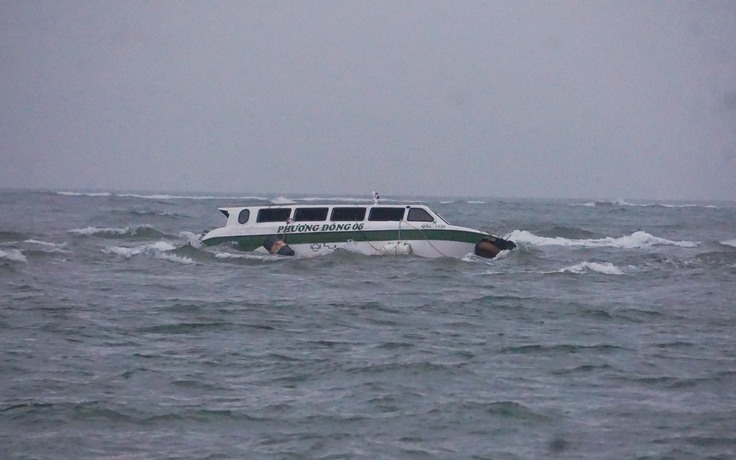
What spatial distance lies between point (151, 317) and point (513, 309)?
7.26m

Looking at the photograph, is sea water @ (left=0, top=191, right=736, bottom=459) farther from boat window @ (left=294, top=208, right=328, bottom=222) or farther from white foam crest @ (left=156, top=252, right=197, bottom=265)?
boat window @ (left=294, top=208, right=328, bottom=222)

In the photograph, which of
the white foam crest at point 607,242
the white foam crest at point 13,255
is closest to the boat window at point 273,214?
the white foam crest at point 13,255

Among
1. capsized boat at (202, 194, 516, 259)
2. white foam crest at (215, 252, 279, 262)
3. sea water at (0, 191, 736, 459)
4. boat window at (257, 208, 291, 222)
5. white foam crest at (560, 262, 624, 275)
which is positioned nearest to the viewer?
sea water at (0, 191, 736, 459)

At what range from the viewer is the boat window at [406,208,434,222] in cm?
2816

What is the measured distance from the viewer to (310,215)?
28.5 m

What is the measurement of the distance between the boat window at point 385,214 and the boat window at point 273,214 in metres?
2.65

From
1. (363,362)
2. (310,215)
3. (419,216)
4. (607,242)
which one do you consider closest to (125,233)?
(310,215)

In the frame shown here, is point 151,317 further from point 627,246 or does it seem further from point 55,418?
point 627,246

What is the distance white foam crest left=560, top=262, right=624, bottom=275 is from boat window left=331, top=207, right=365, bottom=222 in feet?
20.8

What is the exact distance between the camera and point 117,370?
12750mm

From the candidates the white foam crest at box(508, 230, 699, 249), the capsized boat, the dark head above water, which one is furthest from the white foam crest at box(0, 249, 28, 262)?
the white foam crest at box(508, 230, 699, 249)

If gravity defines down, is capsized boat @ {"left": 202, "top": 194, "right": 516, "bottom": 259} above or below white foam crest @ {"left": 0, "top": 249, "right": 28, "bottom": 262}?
above

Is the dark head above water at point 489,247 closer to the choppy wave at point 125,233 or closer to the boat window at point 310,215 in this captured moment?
the boat window at point 310,215

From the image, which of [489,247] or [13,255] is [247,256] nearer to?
[13,255]
